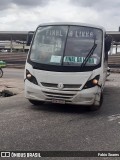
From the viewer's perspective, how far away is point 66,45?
397 inches

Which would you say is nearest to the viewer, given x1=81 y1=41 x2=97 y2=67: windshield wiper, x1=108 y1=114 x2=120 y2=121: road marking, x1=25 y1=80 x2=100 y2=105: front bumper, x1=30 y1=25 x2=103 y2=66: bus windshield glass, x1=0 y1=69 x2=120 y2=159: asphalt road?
x1=0 y1=69 x2=120 y2=159: asphalt road

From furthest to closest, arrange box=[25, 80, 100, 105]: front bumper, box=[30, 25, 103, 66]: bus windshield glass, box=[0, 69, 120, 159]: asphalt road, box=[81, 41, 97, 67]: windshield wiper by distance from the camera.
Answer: box=[30, 25, 103, 66]: bus windshield glass < box=[81, 41, 97, 67]: windshield wiper < box=[25, 80, 100, 105]: front bumper < box=[0, 69, 120, 159]: asphalt road

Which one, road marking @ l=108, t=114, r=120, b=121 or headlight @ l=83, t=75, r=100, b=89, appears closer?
road marking @ l=108, t=114, r=120, b=121

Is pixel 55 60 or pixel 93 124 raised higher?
pixel 55 60

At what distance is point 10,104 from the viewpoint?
11.3 meters

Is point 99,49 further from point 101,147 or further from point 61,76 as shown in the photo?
point 101,147

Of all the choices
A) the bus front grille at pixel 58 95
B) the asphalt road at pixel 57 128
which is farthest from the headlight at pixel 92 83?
the asphalt road at pixel 57 128

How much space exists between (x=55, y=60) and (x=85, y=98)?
1.38m

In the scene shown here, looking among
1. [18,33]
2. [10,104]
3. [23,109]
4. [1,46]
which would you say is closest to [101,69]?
[23,109]

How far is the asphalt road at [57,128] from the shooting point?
6664 millimetres

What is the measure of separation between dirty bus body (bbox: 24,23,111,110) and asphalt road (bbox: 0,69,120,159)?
1.49ft

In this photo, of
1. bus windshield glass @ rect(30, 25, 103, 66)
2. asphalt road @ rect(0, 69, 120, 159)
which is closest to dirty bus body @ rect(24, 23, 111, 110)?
bus windshield glass @ rect(30, 25, 103, 66)

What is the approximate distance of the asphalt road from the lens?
6664mm

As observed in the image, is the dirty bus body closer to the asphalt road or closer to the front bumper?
the front bumper
